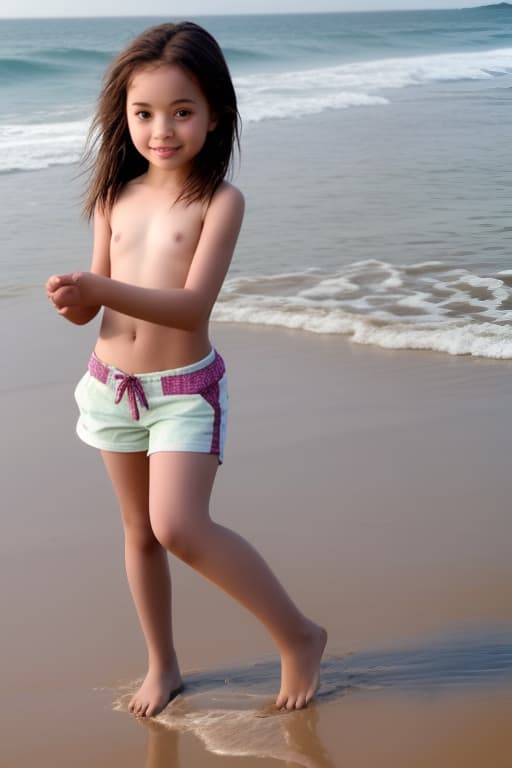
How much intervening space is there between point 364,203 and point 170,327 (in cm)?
676

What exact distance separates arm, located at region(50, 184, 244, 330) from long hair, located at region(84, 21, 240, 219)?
6 centimetres

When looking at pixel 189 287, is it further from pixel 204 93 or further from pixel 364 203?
pixel 364 203

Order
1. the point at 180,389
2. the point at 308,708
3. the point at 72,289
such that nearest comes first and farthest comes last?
the point at 72,289 → the point at 180,389 → the point at 308,708

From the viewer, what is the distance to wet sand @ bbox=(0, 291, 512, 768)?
243 cm

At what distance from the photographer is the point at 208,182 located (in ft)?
7.99

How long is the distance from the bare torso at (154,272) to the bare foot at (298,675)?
0.70 metres

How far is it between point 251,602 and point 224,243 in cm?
77

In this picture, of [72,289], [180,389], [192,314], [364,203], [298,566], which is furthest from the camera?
[364,203]

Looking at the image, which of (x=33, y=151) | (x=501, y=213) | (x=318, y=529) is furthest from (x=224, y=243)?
(x=33, y=151)

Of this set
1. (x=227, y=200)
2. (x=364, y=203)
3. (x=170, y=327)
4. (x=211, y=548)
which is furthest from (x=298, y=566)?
(x=364, y=203)

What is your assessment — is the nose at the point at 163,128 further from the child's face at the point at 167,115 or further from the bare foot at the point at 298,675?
the bare foot at the point at 298,675

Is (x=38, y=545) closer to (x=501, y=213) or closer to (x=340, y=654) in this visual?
(x=340, y=654)

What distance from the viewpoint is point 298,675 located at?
2.56 meters

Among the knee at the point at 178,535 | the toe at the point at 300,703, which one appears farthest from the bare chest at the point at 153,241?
the toe at the point at 300,703
